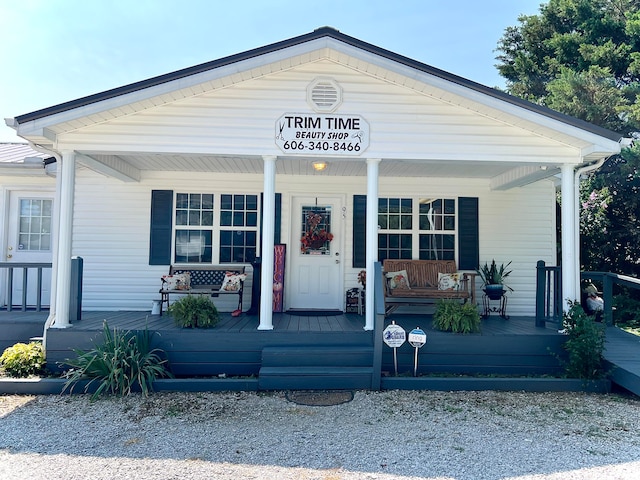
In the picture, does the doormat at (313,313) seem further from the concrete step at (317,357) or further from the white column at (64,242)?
the white column at (64,242)

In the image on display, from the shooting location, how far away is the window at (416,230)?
7.00 m

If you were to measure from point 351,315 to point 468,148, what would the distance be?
2862 millimetres

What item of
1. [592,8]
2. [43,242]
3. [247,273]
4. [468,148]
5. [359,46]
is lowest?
[247,273]

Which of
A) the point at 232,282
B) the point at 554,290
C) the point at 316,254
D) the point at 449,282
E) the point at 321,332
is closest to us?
the point at 321,332

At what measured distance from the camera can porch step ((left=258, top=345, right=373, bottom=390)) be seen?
4457 mm

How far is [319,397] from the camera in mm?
4328

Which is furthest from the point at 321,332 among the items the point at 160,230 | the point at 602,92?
the point at 602,92

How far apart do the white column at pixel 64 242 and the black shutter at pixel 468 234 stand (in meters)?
5.58

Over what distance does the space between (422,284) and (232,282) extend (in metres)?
2.93

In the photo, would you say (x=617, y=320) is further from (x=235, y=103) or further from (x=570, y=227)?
(x=235, y=103)

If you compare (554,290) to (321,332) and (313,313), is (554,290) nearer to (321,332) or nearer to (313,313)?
(321,332)

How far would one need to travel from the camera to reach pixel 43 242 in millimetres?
6902

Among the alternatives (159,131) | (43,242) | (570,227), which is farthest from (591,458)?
(43,242)

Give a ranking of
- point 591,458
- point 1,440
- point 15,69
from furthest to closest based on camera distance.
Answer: point 15,69
point 1,440
point 591,458
